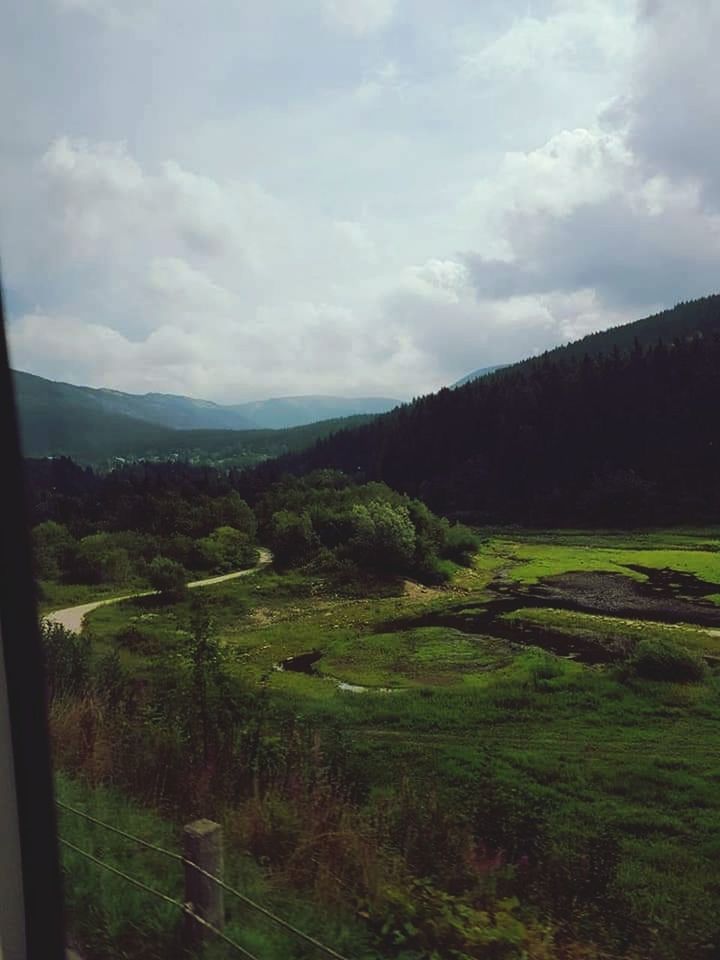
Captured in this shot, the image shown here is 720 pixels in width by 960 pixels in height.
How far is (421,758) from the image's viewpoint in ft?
8.40

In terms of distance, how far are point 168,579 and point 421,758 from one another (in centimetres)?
196

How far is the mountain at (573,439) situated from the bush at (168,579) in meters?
0.96

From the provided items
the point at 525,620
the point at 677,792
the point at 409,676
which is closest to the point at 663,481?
the point at 525,620

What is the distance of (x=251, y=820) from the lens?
6.20 ft

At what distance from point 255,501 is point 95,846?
2950 millimetres

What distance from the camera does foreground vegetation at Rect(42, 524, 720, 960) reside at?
59.8 inches

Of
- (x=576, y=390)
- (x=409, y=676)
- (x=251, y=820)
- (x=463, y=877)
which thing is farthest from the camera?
(x=576, y=390)

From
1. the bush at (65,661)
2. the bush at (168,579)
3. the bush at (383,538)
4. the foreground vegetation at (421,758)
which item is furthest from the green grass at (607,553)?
the bush at (65,661)

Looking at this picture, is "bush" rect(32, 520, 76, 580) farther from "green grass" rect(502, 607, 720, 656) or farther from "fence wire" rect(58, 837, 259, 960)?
"green grass" rect(502, 607, 720, 656)

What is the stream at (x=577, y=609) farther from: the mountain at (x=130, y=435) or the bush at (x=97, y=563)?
the mountain at (x=130, y=435)

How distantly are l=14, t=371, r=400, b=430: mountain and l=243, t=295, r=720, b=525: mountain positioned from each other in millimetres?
514

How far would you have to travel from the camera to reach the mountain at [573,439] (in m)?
4.41

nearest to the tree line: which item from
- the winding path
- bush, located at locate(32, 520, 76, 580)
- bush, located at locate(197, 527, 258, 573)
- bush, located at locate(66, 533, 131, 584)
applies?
bush, located at locate(197, 527, 258, 573)

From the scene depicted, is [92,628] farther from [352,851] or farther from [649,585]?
[649,585]
